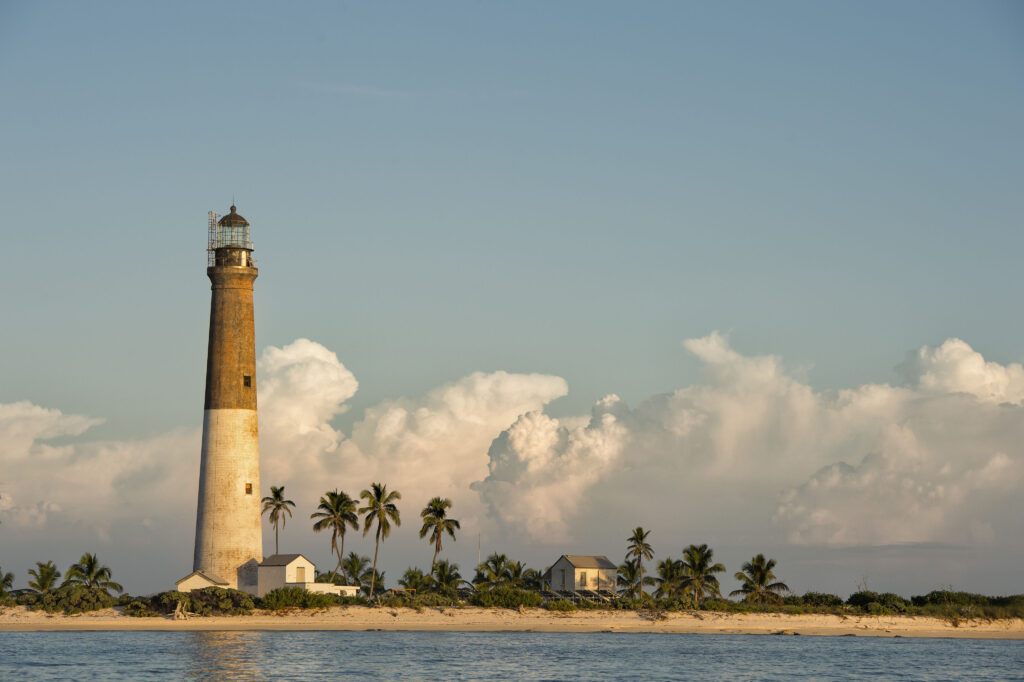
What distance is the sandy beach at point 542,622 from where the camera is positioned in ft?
262

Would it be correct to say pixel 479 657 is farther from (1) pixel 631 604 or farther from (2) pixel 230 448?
(1) pixel 631 604

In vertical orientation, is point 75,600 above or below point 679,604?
above

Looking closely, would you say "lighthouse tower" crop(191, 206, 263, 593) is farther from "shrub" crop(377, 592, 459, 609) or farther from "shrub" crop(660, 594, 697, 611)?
"shrub" crop(660, 594, 697, 611)

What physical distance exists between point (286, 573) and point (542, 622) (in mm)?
19321

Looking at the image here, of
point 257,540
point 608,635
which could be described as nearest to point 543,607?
point 608,635

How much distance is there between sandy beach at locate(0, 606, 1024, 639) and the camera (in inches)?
3150

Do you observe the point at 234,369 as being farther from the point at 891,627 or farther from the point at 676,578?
the point at 891,627

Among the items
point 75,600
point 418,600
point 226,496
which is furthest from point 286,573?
point 75,600

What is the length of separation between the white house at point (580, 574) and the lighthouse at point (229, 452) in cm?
2960

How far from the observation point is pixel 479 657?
6366 centimetres

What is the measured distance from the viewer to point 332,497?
90.9 metres

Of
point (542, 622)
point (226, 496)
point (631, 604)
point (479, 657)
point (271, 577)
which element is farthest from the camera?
point (631, 604)

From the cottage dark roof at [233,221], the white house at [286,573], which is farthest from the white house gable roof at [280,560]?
the cottage dark roof at [233,221]

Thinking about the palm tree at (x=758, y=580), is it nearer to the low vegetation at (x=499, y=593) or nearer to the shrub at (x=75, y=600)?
the low vegetation at (x=499, y=593)
